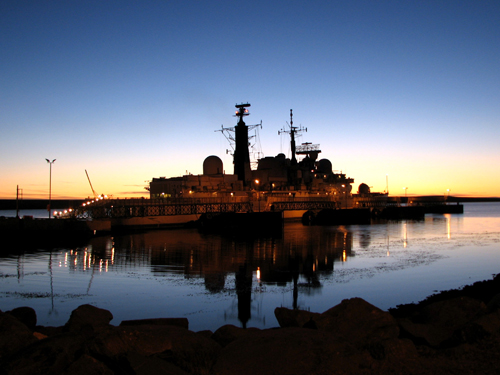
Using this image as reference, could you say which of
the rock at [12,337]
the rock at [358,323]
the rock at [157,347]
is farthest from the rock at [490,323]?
the rock at [12,337]

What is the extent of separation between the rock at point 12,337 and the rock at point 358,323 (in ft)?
18.0

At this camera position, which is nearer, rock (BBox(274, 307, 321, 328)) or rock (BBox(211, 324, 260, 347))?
rock (BBox(211, 324, 260, 347))

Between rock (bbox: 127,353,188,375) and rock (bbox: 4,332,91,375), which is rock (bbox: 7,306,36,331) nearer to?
rock (bbox: 4,332,91,375)

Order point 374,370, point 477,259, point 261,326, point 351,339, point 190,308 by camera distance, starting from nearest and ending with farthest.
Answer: point 374,370
point 351,339
point 261,326
point 190,308
point 477,259

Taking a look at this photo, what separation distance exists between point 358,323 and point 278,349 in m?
2.53

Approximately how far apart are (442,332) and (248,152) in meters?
63.0

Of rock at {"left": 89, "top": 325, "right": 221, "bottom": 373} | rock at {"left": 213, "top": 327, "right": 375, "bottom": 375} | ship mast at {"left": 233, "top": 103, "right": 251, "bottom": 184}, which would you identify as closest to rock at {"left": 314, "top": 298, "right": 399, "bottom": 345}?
rock at {"left": 213, "top": 327, "right": 375, "bottom": 375}

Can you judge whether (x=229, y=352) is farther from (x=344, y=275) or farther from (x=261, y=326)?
(x=344, y=275)

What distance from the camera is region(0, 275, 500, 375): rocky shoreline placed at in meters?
6.14

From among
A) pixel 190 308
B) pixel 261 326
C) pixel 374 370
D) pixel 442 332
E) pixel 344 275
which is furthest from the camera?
pixel 344 275

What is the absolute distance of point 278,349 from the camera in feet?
21.0

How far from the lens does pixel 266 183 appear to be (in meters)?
72.7

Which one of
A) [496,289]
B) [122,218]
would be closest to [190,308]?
[496,289]

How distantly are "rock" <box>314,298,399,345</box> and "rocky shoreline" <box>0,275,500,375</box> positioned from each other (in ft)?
0.06
